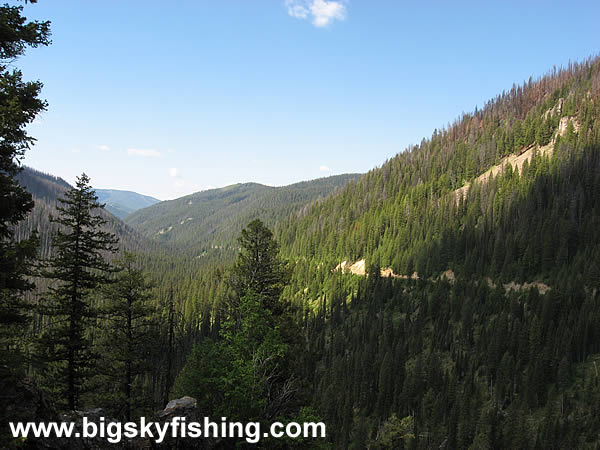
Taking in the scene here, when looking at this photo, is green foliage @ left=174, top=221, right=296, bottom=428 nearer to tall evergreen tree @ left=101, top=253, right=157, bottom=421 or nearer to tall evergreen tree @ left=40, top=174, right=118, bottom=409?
tall evergreen tree @ left=101, top=253, right=157, bottom=421

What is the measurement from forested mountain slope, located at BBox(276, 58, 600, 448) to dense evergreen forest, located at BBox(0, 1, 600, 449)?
53 centimetres

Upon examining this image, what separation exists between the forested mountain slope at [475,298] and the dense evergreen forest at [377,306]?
53 cm

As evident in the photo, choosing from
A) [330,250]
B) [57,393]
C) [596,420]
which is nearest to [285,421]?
[57,393]

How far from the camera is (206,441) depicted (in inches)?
608

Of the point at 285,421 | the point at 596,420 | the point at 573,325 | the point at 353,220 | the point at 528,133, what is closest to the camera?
the point at 285,421

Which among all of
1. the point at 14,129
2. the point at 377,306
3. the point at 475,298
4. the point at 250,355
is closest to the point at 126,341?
the point at 250,355

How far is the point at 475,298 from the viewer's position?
336 ft

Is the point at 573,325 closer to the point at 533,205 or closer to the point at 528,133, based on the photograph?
the point at 533,205

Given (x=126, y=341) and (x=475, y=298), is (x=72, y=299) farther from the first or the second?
(x=475, y=298)

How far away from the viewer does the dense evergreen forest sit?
1661 cm

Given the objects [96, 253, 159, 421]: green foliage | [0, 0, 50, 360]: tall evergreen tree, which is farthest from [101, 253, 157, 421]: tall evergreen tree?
[0, 0, 50, 360]: tall evergreen tree

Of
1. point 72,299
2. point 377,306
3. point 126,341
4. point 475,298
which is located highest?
point 72,299

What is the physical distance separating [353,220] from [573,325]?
10851 cm

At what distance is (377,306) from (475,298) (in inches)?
1166
